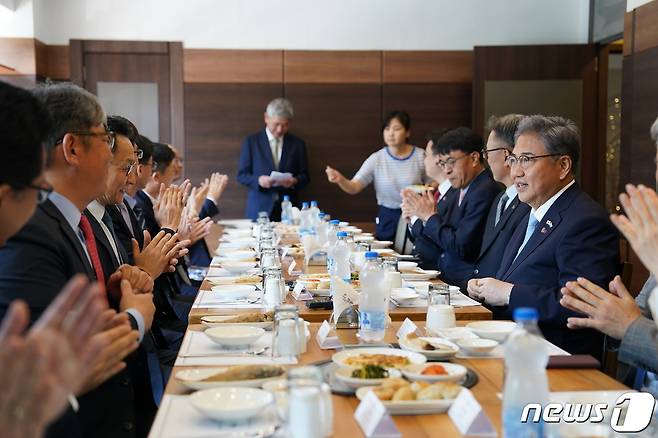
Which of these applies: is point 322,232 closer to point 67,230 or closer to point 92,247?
point 92,247

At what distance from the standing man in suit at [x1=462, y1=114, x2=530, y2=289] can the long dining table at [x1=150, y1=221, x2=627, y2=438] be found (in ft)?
4.84

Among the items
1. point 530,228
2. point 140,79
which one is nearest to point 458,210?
point 530,228

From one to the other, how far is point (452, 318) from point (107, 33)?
6.02 meters

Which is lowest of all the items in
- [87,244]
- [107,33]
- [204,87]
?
[87,244]

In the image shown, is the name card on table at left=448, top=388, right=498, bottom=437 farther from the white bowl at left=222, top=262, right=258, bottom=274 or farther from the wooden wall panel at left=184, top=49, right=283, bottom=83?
the wooden wall panel at left=184, top=49, right=283, bottom=83

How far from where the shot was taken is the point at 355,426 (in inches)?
59.4

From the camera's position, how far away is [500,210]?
12.6 feet

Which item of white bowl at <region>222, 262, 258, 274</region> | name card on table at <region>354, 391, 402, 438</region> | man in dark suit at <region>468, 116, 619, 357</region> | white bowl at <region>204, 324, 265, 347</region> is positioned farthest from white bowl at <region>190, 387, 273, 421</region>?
white bowl at <region>222, 262, 258, 274</region>

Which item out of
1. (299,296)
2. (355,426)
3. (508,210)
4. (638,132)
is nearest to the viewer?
(355,426)

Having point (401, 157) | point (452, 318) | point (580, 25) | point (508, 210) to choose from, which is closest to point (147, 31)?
point (401, 157)

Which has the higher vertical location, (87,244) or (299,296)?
(87,244)

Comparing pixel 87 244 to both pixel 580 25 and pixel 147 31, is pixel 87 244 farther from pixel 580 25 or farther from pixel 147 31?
pixel 580 25

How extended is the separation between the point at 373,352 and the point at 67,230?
2.96ft

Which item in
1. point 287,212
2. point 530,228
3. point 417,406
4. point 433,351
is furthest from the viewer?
point 287,212
